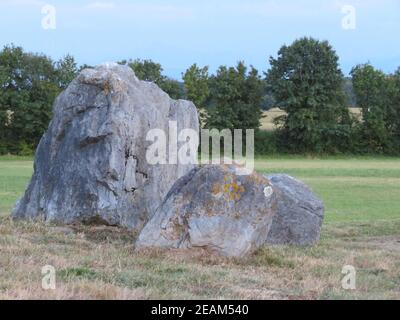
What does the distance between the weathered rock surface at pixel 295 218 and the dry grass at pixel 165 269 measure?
64cm

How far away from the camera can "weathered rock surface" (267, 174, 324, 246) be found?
14320 millimetres

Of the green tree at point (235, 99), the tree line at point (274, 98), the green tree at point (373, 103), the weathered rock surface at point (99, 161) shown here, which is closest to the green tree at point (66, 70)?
the tree line at point (274, 98)

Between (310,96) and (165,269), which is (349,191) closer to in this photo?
(165,269)

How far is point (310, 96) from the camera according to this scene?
6906cm

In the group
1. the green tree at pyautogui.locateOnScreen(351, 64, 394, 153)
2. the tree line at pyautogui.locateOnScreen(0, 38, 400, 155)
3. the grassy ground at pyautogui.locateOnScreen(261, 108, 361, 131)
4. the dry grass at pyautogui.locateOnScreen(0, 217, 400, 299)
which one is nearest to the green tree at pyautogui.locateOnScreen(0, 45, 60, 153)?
the tree line at pyautogui.locateOnScreen(0, 38, 400, 155)

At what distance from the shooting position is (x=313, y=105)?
225 ft

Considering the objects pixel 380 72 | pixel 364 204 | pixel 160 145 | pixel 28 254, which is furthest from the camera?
pixel 380 72

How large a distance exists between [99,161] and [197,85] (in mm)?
58213

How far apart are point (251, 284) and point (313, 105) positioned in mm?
60612

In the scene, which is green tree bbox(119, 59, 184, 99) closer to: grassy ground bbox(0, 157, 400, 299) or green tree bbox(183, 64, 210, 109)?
green tree bbox(183, 64, 210, 109)

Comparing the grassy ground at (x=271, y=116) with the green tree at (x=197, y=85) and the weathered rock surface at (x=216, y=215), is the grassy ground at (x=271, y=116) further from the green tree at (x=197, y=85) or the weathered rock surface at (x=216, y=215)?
the weathered rock surface at (x=216, y=215)

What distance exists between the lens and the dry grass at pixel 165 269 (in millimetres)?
8219
